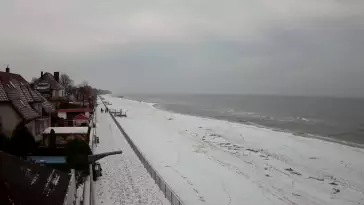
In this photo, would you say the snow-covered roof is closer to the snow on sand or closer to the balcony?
the balcony

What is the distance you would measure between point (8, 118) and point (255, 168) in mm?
19107

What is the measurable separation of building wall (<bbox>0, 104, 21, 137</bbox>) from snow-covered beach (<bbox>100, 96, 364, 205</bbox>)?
6.83 m

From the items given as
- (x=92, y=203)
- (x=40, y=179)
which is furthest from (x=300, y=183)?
(x=40, y=179)

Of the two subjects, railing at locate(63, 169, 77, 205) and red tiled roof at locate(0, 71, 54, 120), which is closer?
railing at locate(63, 169, 77, 205)

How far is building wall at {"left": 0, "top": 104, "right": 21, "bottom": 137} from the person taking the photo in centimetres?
2106

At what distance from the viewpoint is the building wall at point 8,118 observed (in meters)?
21.1

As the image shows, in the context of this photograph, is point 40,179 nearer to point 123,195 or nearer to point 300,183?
point 123,195

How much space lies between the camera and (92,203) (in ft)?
49.0

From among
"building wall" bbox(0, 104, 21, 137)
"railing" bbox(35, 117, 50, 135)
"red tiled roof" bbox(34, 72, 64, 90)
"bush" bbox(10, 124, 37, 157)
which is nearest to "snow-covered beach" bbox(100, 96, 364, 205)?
"bush" bbox(10, 124, 37, 157)

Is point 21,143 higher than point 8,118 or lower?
lower

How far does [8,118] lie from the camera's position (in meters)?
21.2

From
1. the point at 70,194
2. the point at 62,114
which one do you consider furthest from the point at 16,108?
the point at 62,114

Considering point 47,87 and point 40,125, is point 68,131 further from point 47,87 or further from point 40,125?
point 47,87

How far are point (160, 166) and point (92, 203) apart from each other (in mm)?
10409
